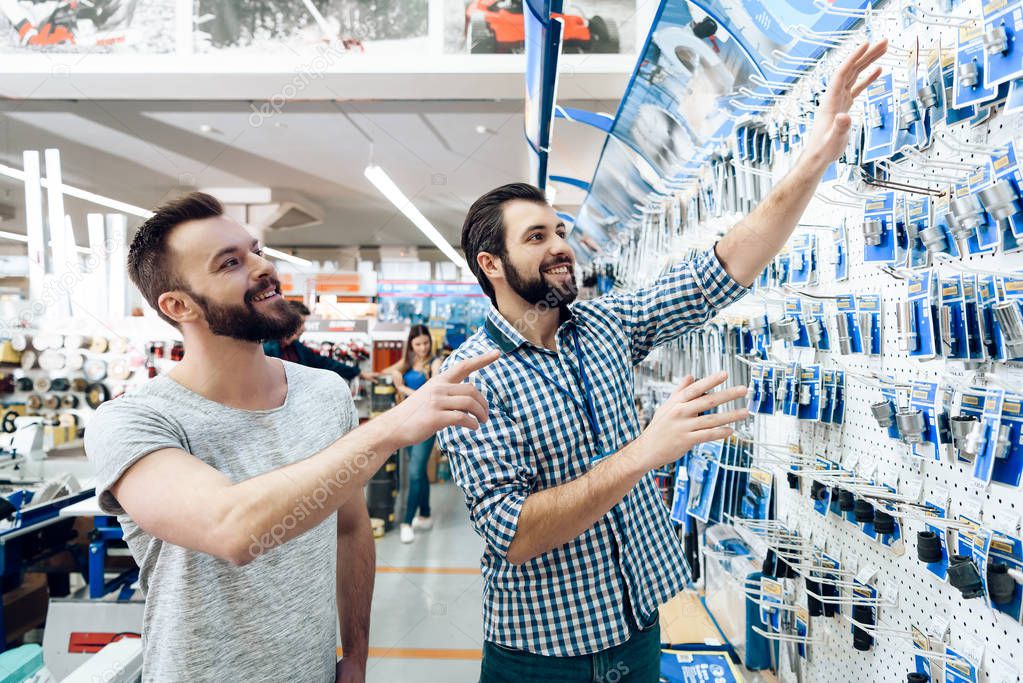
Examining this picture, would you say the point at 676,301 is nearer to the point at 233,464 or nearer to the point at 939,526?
the point at 939,526

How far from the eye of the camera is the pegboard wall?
105 centimetres

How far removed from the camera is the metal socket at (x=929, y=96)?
1104mm

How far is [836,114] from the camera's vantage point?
1.24m

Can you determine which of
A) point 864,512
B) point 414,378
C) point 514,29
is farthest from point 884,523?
point 414,378

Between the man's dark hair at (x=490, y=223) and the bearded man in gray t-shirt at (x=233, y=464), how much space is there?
54 centimetres

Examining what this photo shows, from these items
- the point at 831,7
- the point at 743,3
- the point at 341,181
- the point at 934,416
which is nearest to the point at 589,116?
the point at 743,3

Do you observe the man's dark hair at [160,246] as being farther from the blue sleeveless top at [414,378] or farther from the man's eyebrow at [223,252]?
the blue sleeveless top at [414,378]

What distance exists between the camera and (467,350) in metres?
1.52

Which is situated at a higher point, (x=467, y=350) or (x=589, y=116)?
(x=589, y=116)

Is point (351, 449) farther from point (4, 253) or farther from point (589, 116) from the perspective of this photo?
point (4, 253)

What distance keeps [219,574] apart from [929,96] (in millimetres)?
1583

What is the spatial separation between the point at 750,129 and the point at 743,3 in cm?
38
